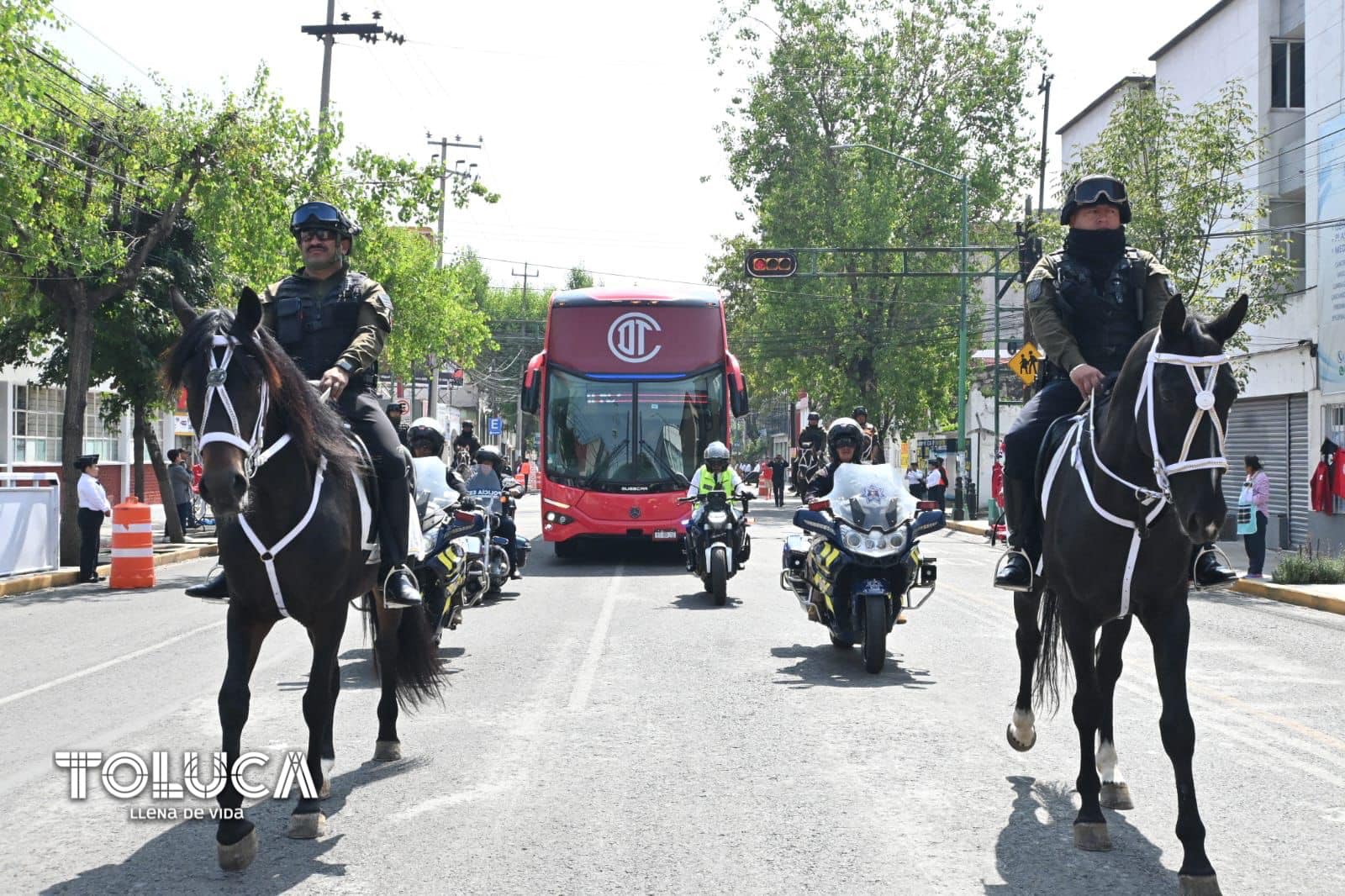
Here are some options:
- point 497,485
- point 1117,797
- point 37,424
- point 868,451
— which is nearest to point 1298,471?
point 868,451

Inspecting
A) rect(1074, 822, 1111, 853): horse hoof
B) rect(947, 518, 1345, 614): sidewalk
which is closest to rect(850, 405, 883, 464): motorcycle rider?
rect(947, 518, 1345, 614): sidewalk

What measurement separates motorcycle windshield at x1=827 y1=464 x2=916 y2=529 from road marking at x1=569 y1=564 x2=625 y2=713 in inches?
90.1

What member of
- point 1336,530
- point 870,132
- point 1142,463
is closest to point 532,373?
point 1336,530

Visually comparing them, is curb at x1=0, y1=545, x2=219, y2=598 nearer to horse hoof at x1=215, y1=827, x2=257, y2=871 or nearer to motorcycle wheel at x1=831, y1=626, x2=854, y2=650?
motorcycle wheel at x1=831, y1=626, x2=854, y2=650

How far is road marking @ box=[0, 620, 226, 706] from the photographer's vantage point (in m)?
9.42

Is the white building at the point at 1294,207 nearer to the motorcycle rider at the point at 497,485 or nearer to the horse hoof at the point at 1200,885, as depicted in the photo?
the motorcycle rider at the point at 497,485

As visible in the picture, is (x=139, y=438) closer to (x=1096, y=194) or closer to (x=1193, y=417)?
(x=1096, y=194)

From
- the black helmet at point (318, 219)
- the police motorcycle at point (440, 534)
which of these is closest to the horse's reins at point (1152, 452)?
the black helmet at point (318, 219)

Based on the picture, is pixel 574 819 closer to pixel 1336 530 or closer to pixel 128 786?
pixel 128 786

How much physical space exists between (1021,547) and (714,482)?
1012 cm

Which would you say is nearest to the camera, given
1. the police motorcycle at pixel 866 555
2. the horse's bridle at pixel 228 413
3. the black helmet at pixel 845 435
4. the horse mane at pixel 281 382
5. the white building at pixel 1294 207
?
the horse's bridle at pixel 228 413

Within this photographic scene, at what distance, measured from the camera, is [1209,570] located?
5625 millimetres

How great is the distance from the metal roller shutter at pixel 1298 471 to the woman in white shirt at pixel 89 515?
21761 mm

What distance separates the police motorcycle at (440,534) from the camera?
1038 centimetres
